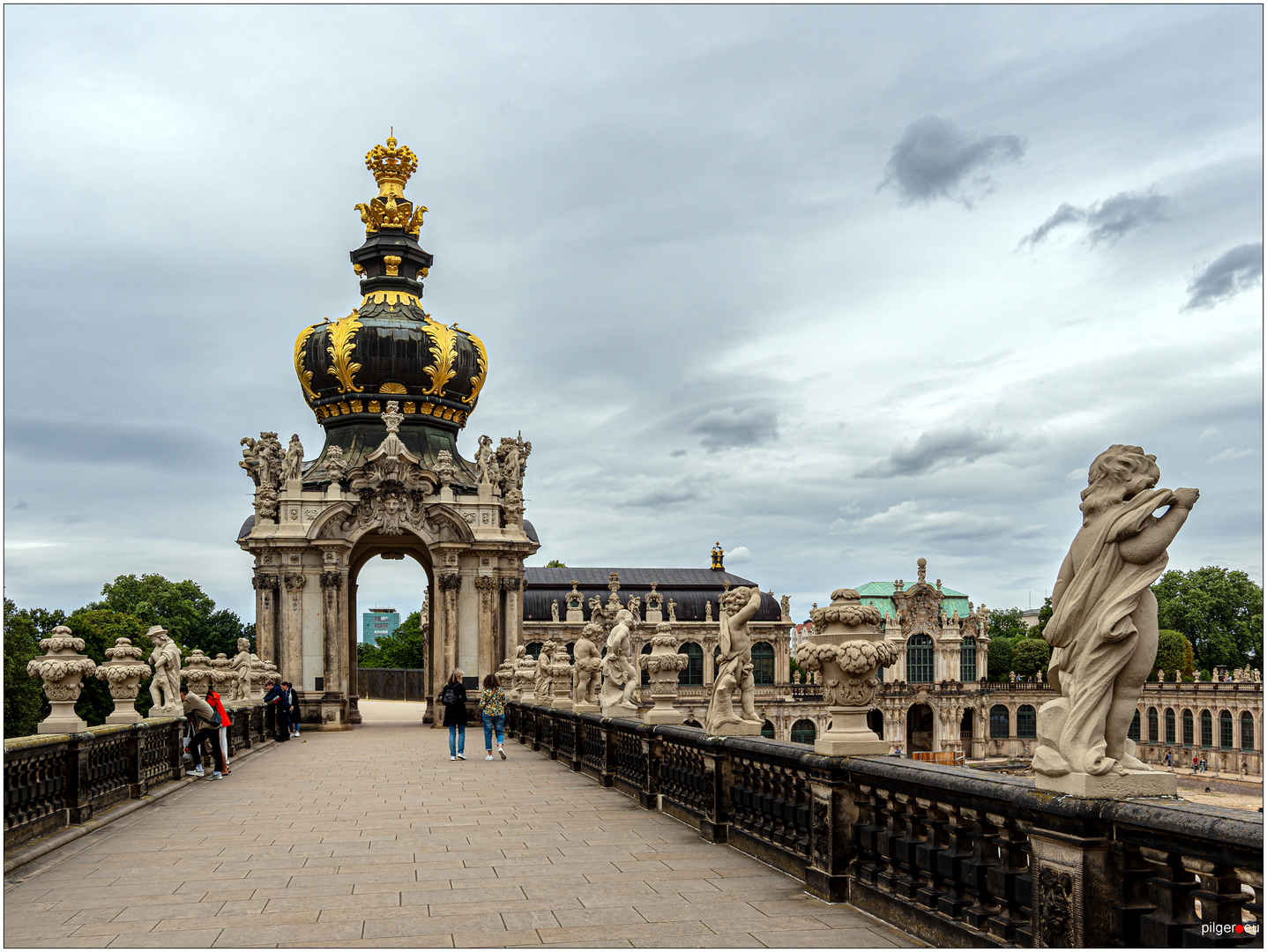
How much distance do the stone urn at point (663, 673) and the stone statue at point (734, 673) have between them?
1303 mm

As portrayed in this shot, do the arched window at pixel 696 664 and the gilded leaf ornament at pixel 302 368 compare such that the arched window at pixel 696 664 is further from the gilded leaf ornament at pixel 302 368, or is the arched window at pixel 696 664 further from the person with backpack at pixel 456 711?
the person with backpack at pixel 456 711

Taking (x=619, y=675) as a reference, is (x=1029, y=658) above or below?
below

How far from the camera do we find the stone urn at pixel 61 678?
43.1 ft

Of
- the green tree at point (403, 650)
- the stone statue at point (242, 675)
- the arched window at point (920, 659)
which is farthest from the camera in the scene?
the arched window at point (920, 659)

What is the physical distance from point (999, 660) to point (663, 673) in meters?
93.1

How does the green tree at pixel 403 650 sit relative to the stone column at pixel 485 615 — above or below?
below

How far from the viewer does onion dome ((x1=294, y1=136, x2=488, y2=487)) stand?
39.3 m

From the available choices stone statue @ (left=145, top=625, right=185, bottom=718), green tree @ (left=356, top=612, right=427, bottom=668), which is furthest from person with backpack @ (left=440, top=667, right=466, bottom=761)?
green tree @ (left=356, top=612, right=427, bottom=668)

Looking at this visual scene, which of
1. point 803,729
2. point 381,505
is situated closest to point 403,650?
point 803,729

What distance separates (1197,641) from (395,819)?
310 ft

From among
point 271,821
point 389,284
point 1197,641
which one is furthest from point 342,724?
point 1197,641

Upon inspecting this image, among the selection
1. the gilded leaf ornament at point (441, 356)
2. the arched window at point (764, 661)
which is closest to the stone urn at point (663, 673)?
the gilded leaf ornament at point (441, 356)

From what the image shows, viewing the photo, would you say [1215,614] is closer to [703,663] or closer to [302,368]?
[703,663]

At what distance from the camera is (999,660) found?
10044cm
